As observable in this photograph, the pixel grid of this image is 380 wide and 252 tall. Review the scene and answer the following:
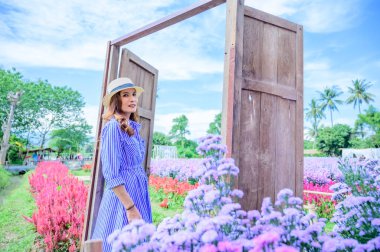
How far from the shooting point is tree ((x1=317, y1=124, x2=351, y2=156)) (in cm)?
3222

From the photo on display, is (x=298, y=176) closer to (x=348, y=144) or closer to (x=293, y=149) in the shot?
(x=293, y=149)

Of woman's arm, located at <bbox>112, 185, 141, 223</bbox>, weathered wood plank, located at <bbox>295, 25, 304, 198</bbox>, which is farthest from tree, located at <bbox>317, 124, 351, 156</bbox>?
woman's arm, located at <bbox>112, 185, 141, 223</bbox>

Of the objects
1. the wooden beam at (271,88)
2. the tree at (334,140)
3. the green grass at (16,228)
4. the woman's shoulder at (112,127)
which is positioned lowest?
the green grass at (16,228)

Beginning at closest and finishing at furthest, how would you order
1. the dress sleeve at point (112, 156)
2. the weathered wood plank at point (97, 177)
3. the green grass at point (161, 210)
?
1. the dress sleeve at point (112, 156)
2. the weathered wood plank at point (97, 177)
3. the green grass at point (161, 210)

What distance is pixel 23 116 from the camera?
26.6 m

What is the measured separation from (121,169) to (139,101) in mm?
1688

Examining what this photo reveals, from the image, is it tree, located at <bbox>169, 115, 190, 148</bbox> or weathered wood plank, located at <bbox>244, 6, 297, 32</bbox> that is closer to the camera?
weathered wood plank, located at <bbox>244, 6, 297, 32</bbox>

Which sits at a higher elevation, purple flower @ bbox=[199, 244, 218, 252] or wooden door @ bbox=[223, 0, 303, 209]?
wooden door @ bbox=[223, 0, 303, 209]

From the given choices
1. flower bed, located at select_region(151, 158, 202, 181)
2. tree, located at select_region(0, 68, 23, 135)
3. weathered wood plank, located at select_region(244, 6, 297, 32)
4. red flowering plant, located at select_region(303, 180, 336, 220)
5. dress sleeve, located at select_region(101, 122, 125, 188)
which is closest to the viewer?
dress sleeve, located at select_region(101, 122, 125, 188)

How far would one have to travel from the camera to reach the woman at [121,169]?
1.90 metres

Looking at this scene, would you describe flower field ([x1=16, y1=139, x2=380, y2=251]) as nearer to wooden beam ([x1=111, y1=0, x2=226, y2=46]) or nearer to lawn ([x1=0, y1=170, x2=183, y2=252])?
wooden beam ([x1=111, y1=0, x2=226, y2=46])

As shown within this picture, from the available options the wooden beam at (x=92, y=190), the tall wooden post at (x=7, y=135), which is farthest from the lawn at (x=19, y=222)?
the tall wooden post at (x=7, y=135)

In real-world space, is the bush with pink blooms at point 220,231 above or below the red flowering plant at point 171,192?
above

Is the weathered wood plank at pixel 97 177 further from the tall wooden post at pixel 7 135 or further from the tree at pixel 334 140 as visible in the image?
the tree at pixel 334 140
